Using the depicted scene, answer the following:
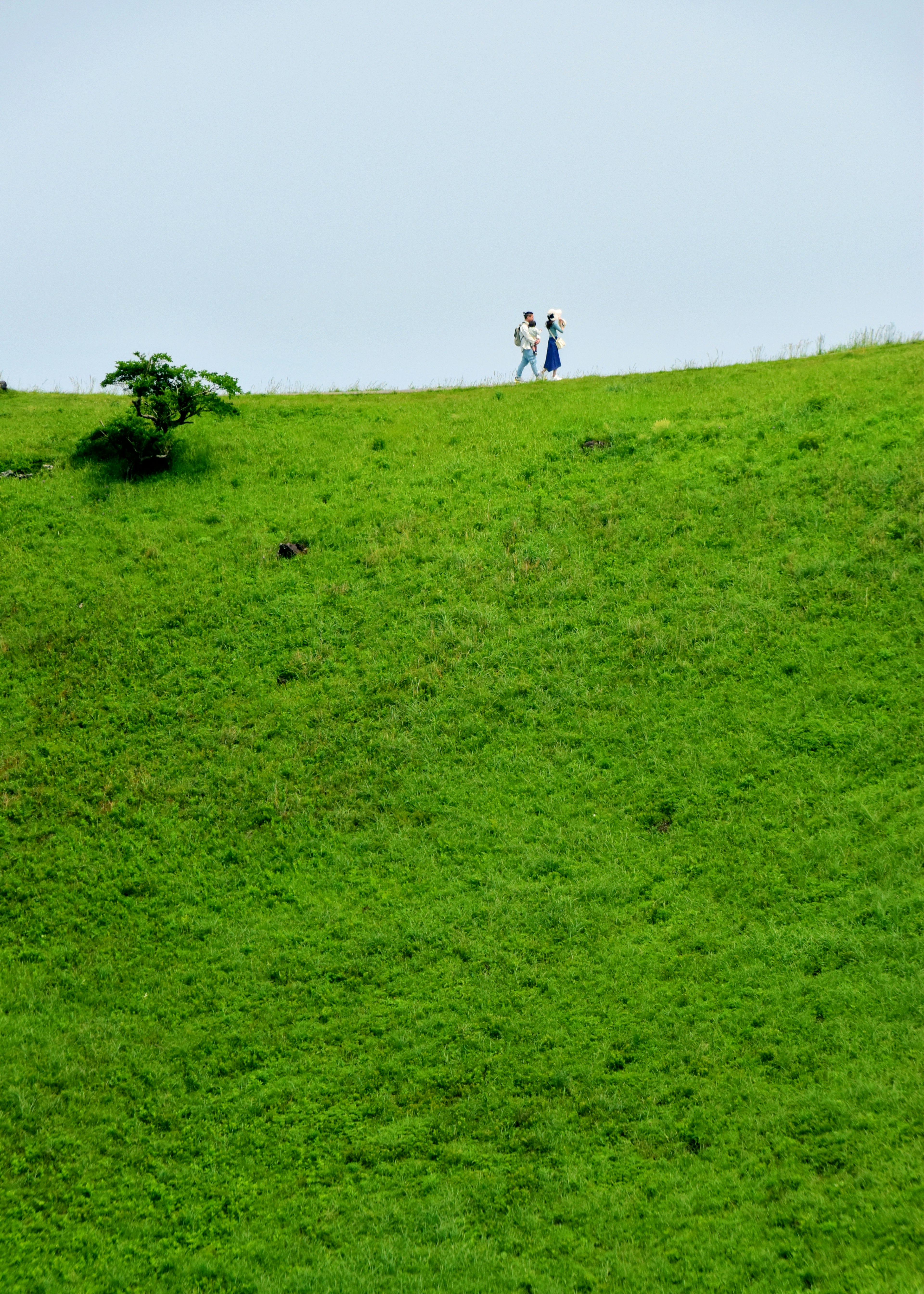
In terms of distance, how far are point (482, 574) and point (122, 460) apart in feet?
40.2

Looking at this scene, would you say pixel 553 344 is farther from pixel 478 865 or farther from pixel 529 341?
pixel 478 865

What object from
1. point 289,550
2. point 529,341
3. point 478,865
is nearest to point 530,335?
point 529,341

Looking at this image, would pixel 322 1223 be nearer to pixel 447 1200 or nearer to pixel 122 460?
pixel 447 1200

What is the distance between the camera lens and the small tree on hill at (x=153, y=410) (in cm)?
2891

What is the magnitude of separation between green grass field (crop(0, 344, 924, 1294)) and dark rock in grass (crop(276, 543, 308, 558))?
45 cm

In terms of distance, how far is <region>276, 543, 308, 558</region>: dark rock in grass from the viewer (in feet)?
84.1

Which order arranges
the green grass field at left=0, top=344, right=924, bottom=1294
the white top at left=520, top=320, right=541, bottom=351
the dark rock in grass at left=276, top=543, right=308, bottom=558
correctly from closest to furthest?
the green grass field at left=0, top=344, right=924, bottom=1294, the dark rock in grass at left=276, top=543, right=308, bottom=558, the white top at left=520, top=320, right=541, bottom=351

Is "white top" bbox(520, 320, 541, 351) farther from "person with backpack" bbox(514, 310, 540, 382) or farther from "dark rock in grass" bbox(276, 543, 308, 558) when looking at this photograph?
"dark rock in grass" bbox(276, 543, 308, 558)

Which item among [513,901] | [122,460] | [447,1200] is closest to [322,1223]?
[447,1200]

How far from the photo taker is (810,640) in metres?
20.4

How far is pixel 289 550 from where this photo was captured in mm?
25688

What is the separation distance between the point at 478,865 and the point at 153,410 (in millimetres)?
18677

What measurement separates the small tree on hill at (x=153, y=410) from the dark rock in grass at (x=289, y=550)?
19.7ft

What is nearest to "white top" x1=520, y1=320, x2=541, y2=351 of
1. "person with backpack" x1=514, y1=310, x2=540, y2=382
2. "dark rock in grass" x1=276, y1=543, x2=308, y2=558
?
"person with backpack" x1=514, y1=310, x2=540, y2=382
